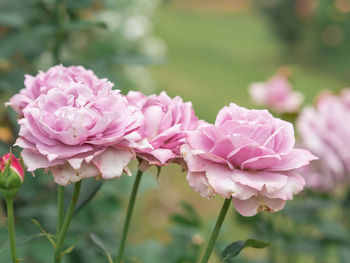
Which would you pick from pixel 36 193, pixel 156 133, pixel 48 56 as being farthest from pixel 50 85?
pixel 48 56

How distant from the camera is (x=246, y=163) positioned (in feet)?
1.70

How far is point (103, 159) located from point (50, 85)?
134 millimetres

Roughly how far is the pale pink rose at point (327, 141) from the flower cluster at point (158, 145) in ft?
1.92

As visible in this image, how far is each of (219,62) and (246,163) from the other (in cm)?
601

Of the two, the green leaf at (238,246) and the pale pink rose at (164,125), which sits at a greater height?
the pale pink rose at (164,125)

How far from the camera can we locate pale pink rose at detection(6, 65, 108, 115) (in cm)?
58

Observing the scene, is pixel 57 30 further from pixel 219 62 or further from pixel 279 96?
pixel 219 62

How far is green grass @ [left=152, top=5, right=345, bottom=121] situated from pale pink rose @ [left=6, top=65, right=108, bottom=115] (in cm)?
337

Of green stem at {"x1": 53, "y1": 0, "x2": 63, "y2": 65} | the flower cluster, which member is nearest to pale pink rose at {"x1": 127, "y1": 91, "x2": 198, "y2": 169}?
the flower cluster

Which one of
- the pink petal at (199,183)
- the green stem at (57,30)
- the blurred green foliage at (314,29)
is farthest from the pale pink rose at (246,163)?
the blurred green foliage at (314,29)

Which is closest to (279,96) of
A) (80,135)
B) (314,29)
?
(80,135)

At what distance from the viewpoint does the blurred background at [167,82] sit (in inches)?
42.1

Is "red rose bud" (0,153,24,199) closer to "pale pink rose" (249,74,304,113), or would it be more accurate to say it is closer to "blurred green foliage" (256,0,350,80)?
"pale pink rose" (249,74,304,113)

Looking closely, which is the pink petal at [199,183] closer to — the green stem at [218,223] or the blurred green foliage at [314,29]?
the green stem at [218,223]
